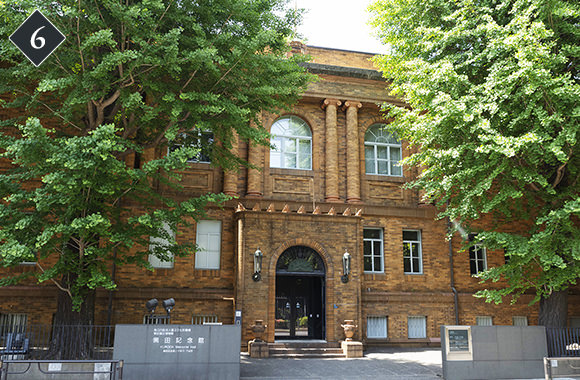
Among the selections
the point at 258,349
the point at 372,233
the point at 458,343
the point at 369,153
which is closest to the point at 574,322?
the point at 372,233

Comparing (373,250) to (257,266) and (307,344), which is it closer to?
(307,344)

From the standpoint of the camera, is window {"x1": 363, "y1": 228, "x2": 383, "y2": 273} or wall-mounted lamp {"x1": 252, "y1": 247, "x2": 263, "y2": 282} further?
window {"x1": 363, "y1": 228, "x2": 383, "y2": 273}

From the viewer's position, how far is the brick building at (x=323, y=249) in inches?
709

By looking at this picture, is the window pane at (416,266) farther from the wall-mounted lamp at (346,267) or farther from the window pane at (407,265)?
the wall-mounted lamp at (346,267)

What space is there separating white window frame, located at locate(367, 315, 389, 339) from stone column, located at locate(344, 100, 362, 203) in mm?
5085

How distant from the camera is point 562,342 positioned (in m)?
13.8

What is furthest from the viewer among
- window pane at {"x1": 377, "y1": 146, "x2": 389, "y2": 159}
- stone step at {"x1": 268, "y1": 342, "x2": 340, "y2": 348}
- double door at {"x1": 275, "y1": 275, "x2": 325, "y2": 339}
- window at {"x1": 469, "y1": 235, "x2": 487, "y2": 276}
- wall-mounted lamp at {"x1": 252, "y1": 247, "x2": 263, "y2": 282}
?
window pane at {"x1": 377, "y1": 146, "x2": 389, "y2": 159}

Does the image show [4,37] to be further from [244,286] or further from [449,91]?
[449,91]

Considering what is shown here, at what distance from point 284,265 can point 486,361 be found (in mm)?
8209

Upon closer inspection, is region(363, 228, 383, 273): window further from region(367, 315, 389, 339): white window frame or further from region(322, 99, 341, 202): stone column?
region(322, 99, 341, 202): stone column

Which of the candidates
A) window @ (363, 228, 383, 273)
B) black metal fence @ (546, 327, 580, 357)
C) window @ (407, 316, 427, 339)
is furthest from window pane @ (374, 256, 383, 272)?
black metal fence @ (546, 327, 580, 357)

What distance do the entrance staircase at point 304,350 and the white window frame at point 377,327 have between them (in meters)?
2.92

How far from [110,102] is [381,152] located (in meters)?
13.2

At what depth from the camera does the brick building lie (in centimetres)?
1800
